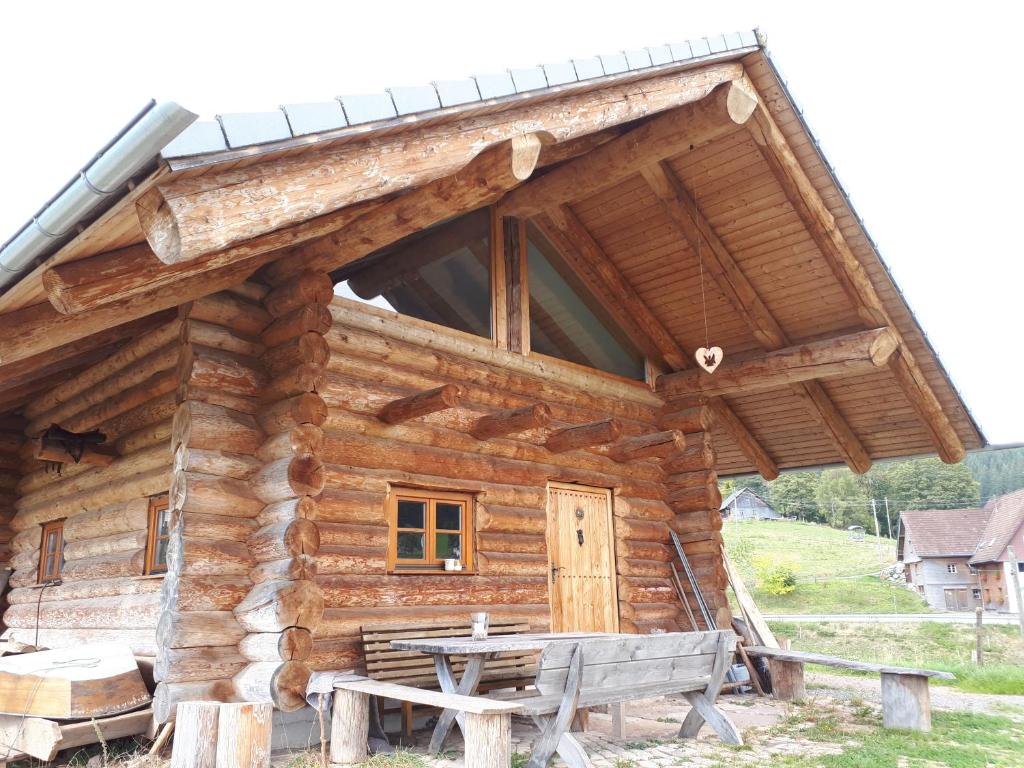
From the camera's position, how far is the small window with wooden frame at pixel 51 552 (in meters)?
9.59

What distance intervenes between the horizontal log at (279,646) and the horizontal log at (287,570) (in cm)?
41

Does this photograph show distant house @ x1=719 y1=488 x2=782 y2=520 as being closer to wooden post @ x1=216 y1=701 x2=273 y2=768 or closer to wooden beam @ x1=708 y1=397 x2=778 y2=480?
wooden beam @ x1=708 y1=397 x2=778 y2=480

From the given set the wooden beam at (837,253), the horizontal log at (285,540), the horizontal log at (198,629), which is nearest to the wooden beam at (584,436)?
the horizontal log at (285,540)

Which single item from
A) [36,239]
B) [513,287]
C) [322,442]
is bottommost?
[322,442]

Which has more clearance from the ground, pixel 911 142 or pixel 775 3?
pixel 775 3

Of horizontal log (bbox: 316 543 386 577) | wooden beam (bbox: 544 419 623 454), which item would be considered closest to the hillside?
wooden beam (bbox: 544 419 623 454)

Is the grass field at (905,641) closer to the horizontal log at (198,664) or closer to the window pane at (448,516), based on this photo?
the window pane at (448,516)

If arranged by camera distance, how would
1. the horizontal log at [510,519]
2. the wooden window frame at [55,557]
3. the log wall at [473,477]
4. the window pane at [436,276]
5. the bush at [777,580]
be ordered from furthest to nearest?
1. the bush at [777,580]
2. the wooden window frame at [55,557]
3. the horizontal log at [510,519]
4. the window pane at [436,276]
5. the log wall at [473,477]

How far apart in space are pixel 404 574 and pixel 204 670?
2123 mm

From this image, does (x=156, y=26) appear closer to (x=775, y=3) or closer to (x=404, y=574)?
(x=775, y=3)

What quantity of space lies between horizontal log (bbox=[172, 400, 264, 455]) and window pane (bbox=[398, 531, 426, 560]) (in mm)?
1766

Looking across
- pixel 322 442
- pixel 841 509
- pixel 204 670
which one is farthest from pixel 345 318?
pixel 841 509

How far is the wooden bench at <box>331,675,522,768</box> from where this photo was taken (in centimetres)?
529

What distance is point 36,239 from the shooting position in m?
4.80
